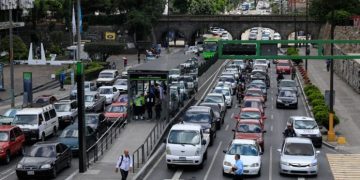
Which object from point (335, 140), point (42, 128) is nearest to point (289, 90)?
point (335, 140)

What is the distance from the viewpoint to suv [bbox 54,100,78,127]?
44281 millimetres

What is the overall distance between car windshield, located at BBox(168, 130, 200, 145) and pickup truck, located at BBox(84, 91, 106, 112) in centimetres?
1725

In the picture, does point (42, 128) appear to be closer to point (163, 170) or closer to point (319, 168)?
point (163, 170)

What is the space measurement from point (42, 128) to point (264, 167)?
1306cm

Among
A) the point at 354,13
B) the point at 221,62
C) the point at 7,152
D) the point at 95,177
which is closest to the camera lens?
the point at 95,177

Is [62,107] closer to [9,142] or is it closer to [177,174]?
[9,142]

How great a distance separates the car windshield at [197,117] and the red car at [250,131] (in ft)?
6.32

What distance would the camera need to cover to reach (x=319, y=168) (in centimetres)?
3247

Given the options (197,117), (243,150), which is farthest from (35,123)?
(243,150)

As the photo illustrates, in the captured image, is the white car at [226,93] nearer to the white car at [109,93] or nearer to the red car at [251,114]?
the white car at [109,93]

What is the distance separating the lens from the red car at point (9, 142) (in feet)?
108

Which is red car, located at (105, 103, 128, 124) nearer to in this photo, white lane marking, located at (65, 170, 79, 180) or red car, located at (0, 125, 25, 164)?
red car, located at (0, 125, 25, 164)

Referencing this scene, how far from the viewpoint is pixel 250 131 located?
36188 millimetres

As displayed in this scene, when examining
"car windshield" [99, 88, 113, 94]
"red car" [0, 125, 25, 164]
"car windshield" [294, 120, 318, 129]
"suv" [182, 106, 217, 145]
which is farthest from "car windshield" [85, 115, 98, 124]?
"car windshield" [99, 88, 113, 94]
